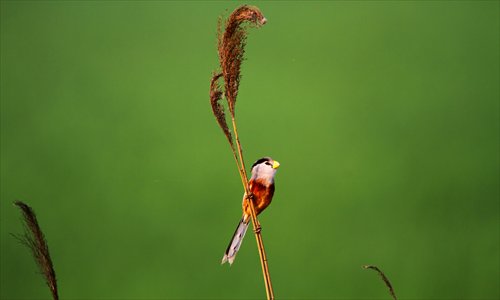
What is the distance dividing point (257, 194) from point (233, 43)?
23.3 inches

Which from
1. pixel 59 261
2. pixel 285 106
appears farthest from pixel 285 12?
pixel 59 261

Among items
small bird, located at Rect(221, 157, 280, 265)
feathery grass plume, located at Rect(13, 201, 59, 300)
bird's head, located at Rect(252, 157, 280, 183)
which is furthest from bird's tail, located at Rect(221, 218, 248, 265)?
feathery grass plume, located at Rect(13, 201, 59, 300)

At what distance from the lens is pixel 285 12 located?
8.73 feet

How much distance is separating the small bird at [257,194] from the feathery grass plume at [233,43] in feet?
1.59

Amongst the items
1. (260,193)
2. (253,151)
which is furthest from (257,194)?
(253,151)

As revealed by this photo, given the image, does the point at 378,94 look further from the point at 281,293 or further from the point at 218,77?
the point at 218,77

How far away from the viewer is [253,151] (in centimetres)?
254

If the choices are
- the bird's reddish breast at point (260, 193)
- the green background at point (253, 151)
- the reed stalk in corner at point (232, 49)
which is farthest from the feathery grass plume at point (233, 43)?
the green background at point (253, 151)

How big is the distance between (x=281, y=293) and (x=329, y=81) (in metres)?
0.94

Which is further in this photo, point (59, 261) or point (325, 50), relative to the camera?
point (325, 50)

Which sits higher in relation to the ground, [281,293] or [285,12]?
[285,12]

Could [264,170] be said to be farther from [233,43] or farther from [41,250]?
[41,250]

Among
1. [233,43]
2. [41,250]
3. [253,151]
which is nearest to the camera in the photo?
[41,250]

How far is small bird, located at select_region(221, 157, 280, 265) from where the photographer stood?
5.99 feet
